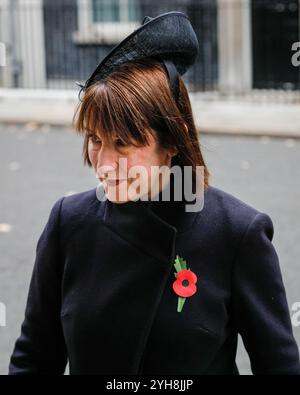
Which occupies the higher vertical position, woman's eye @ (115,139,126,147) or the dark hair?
the dark hair

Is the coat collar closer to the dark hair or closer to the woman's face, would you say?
the woman's face

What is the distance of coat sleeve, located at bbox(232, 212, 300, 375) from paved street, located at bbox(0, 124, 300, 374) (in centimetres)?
263

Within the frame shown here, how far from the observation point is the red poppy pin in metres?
2.09

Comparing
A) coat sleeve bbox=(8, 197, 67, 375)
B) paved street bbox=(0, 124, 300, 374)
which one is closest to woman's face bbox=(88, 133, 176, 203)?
Result: coat sleeve bbox=(8, 197, 67, 375)

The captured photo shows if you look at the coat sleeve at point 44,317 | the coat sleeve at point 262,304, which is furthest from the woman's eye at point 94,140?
the coat sleeve at point 262,304

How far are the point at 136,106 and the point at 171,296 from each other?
44 centimetres

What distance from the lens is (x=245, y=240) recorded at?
212 cm

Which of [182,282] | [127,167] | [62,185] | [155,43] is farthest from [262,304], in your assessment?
[62,185]

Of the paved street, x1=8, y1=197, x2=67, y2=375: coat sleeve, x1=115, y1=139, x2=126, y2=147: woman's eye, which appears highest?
x1=115, y1=139, x2=126, y2=147: woman's eye

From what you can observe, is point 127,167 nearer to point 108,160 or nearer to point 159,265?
point 108,160

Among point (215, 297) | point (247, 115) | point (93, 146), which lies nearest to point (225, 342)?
point (215, 297)

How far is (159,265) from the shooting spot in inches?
83.1

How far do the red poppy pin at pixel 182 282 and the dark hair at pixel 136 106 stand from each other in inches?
11.2

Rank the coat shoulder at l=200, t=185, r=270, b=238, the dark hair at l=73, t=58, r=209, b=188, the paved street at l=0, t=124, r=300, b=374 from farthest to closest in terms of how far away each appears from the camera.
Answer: the paved street at l=0, t=124, r=300, b=374, the coat shoulder at l=200, t=185, r=270, b=238, the dark hair at l=73, t=58, r=209, b=188
